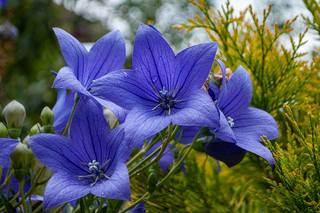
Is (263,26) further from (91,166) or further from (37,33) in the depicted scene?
(37,33)

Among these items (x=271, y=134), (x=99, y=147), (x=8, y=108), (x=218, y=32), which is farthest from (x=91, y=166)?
(x=218, y=32)

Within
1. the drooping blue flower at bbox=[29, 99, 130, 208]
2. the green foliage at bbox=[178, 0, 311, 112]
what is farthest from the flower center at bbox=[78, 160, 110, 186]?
the green foliage at bbox=[178, 0, 311, 112]

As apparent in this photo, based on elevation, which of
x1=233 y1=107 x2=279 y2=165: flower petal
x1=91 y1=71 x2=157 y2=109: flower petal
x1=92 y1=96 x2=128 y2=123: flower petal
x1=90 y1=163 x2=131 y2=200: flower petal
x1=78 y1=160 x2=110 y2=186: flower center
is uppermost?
x1=91 y1=71 x2=157 y2=109: flower petal

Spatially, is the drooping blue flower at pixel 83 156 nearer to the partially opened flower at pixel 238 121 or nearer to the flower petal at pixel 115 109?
the flower petal at pixel 115 109

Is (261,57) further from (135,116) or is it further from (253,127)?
(135,116)

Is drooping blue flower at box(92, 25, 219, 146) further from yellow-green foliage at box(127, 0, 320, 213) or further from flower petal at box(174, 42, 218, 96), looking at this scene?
yellow-green foliage at box(127, 0, 320, 213)
